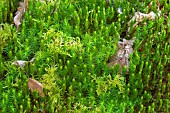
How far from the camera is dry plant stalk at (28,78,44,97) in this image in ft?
10.2

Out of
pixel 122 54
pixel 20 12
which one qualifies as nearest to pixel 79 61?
pixel 122 54

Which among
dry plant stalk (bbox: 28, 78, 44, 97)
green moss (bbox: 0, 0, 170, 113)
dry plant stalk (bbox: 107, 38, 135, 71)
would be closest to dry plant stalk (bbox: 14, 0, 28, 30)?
green moss (bbox: 0, 0, 170, 113)

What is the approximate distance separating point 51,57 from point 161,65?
3.11 ft

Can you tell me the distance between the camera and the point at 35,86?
3.12 m

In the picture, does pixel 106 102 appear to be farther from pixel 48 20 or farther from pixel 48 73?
pixel 48 20

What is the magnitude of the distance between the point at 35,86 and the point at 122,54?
33.1 inches

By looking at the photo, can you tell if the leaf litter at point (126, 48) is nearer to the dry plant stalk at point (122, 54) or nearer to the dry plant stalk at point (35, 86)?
the dry plant stalk at point (122, 54)

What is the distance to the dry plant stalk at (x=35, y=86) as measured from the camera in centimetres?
312

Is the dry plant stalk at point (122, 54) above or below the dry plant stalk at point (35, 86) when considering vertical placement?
above

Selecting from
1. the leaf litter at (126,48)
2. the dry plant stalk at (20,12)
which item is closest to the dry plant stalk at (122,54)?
the leaf litter at (126,48)

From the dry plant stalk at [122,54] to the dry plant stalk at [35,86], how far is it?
0.64 metres

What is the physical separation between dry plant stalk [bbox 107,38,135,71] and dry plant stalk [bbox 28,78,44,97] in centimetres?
64

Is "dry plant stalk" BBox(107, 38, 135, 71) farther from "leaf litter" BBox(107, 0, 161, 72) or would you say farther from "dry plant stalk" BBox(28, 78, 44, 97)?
"dry plant stalk" BBox(28, 78, 44, 97)

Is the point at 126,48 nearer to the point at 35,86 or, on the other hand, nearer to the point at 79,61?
the point at 79,61
